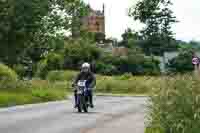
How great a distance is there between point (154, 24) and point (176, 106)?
92.4m

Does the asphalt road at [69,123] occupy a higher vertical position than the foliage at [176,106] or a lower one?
lower

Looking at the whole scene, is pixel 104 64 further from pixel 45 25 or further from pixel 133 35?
pixel 133 35

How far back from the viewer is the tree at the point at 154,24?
9612cm

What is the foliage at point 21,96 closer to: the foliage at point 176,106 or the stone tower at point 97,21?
the foliage at point 176,106

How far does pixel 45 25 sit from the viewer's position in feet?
164

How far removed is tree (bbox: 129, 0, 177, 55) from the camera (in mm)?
96125

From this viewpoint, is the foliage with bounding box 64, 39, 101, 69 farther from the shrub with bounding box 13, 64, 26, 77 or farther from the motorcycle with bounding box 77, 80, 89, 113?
the motorcycle with bounding box 77, 80, 89, 113

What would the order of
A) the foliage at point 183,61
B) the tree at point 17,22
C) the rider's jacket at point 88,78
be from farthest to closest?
the foliage at point 183,61 < the tree at point 17,22 < the rider's jacket at point 88,78

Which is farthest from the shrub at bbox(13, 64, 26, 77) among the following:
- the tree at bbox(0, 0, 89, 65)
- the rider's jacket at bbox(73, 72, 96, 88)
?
the rider's jacket at bbox(73, 72, 96, 88)

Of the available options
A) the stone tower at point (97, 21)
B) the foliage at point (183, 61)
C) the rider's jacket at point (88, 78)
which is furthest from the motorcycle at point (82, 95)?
the stone tower at point (97, 21)

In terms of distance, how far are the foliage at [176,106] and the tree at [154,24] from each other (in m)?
80.8

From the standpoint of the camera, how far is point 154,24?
10344cm

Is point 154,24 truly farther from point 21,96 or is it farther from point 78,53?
point 21,96

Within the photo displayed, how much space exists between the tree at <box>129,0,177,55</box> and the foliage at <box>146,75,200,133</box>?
265 feet
